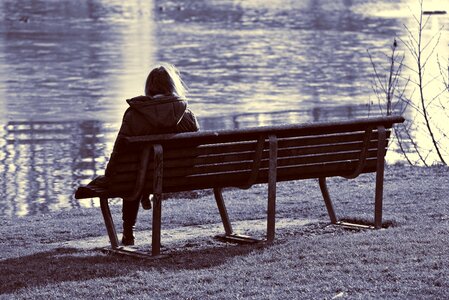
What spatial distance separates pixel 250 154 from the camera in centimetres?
872

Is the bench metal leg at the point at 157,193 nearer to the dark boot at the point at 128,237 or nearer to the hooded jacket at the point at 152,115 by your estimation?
the hooded jacket at the point at 152,115

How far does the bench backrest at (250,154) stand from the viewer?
8.27 meters

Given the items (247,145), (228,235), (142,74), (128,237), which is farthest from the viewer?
(142,74)

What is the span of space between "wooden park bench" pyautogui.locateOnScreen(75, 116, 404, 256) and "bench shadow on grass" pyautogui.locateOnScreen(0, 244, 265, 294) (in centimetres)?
25

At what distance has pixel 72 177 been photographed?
612 inches

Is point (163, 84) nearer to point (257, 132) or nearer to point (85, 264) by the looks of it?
point (257, 132)

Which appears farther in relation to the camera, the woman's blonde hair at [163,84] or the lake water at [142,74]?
the lake water at [142,74]

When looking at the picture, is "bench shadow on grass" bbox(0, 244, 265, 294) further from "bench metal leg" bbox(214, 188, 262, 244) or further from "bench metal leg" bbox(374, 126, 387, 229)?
"bench metal leg" bbox(374, 126, 387, 229)

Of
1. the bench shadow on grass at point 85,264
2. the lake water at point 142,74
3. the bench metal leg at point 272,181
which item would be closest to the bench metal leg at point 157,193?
the bench shadow on grass at point 85,264

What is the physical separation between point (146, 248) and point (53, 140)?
9849mm

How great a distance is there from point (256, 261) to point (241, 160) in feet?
3.40

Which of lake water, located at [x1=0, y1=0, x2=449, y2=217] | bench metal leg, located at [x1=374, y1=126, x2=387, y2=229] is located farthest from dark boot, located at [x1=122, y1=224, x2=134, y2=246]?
lake water, located at [x1=0, y1=0, x2=449, y2=217]

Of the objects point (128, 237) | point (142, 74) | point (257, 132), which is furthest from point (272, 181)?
point (142, 74)

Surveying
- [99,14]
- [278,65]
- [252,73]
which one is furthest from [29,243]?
[99,14]
